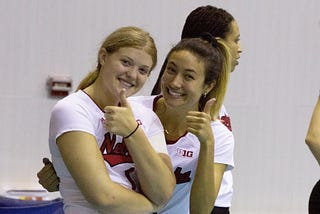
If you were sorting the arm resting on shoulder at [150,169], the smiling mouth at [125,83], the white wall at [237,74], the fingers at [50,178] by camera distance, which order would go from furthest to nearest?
the white wall at [237,74] → the fingers at [50,178] → the smiling mouth at [125,83] → the arm resting on shoulder at [150,169]

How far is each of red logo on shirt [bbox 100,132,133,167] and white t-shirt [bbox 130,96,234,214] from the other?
298 mm

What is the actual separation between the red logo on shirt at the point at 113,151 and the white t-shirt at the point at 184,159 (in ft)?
0.98

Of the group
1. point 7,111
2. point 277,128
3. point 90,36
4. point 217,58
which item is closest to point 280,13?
point 277,128

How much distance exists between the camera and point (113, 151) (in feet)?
7.11

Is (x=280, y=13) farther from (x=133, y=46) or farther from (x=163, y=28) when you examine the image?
(x=133, y=46)

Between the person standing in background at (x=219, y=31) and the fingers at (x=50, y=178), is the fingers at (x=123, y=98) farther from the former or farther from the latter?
the person standing in background at (x=219, y=31)

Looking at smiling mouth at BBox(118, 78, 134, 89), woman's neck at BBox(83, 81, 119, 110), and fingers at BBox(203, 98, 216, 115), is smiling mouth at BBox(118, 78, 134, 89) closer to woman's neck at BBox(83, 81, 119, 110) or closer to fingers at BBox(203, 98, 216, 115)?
woman's neck at BBox(83, 81, 119, 110)

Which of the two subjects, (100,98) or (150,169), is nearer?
(150,169)

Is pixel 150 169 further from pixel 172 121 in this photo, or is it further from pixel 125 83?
pixel 172 121

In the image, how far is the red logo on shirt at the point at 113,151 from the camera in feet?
7.07

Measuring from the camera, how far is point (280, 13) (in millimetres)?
5312

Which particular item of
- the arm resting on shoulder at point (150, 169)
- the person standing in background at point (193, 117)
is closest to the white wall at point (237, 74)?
the person standing in background at point (193, 117)

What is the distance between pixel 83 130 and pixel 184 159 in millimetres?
504

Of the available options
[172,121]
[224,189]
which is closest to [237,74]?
[224,189]
